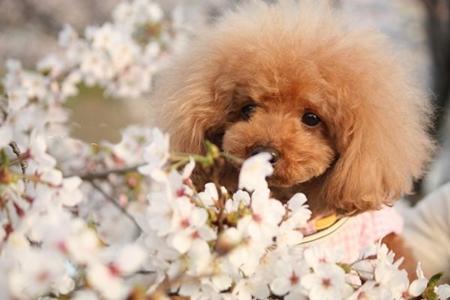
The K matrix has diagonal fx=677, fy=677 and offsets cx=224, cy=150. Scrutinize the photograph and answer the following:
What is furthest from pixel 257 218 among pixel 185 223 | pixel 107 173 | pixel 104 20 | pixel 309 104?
pixel 104 20

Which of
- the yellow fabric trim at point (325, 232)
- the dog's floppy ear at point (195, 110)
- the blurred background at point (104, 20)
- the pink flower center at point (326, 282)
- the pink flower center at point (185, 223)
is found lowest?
the pink flower center at point (326, 282)

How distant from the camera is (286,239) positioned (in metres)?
0.99

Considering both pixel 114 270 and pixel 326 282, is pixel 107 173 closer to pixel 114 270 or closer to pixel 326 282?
pixel 114 270

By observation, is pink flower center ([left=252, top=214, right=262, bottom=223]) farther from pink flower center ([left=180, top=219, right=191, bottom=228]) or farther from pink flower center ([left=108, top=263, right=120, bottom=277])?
pink flower center ([left=108, top=263, right=120, bottom=277])

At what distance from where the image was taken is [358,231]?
1.89 metres

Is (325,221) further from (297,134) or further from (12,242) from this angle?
(12,242)

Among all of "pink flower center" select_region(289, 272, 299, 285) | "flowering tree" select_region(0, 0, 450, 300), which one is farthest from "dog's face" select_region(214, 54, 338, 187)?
"pink flower center" select_region(289, 272, 299, 285)

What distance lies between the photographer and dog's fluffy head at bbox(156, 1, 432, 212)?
1.68 metres

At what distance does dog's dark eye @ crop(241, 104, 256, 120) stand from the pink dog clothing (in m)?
0.36

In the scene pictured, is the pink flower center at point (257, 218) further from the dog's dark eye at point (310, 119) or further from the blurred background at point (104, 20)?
the blurred background at point (104, 20)

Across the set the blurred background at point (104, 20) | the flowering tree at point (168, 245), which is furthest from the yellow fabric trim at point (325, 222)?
the blurred background at point (104, 20)

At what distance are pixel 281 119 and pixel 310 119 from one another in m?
0.09

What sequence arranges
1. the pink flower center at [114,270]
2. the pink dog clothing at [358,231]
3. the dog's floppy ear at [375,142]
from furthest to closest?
the pink dog clothing at [358,231] → the dog's floppy ear at [375,142] → the pink flower center at [114,270]

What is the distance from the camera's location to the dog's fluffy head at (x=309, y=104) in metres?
1.68
